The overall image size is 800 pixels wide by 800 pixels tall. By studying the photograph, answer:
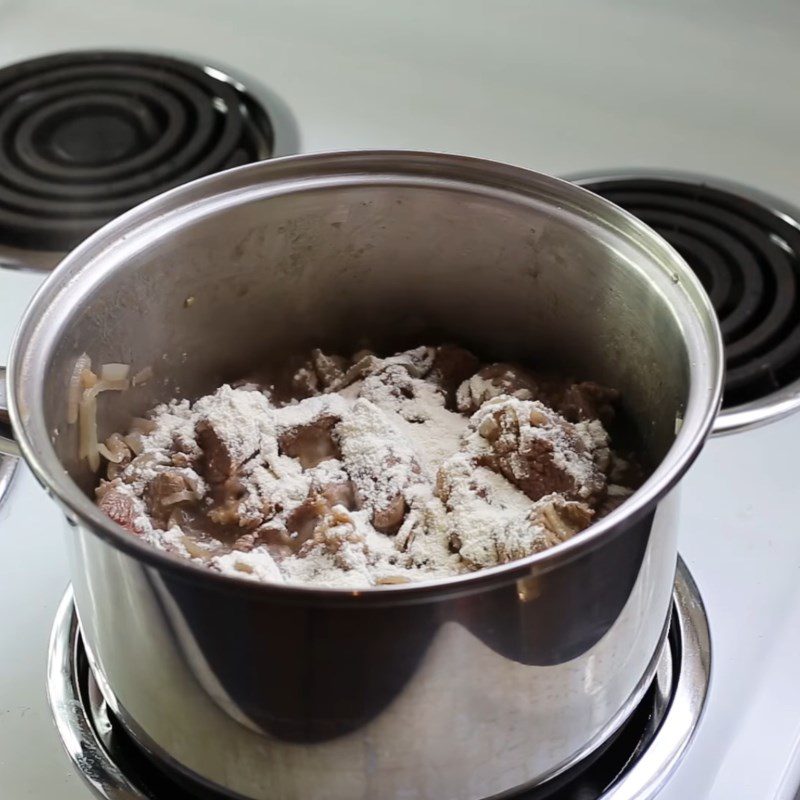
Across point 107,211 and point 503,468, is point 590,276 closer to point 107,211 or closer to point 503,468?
point 503,468

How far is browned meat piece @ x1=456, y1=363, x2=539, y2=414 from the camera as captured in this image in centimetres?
81

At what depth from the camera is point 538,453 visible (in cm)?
72

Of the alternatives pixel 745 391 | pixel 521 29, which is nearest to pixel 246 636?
pixel 745 391

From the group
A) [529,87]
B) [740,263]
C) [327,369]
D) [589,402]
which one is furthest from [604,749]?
[529,87]

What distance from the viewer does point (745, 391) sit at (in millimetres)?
859

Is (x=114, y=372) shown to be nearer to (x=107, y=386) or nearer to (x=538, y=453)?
(x=107, y=386)

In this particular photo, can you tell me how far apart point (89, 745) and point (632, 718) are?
33 centimetres

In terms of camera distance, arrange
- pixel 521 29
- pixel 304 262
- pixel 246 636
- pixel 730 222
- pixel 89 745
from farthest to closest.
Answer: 1. pixel 521 29
2. pixel 730 222
3. pixel 304 262
4. pixel 89 745
5. pixel 246 636

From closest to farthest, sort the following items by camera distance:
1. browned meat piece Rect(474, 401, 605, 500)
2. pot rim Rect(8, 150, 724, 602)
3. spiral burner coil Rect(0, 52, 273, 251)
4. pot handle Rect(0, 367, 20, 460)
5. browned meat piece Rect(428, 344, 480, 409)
A: pot rim Rect(8, 150, 724, 602) → pot handle Rect(0, 367, 20, 460) → browned meat piece Rect(474, 401, 605, 500) → browned meat piece Rect(428, 344, 480, 409) → spiral burner coil Rect(0, 52, 273, 251)

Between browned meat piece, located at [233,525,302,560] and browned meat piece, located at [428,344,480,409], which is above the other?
browned meat piece, located at [428,344,480,409]

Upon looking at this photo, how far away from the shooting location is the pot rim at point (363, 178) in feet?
1.55

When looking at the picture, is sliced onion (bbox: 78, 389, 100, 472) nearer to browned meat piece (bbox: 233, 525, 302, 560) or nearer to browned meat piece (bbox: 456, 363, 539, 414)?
browned meat piece (bbox: 233, 525, 302, 560)

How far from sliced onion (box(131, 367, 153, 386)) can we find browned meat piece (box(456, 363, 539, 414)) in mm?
231

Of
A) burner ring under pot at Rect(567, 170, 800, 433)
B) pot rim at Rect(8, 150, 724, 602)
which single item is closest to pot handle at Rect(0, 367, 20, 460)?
pot rim at Rect(8, 150, 724, 602)
